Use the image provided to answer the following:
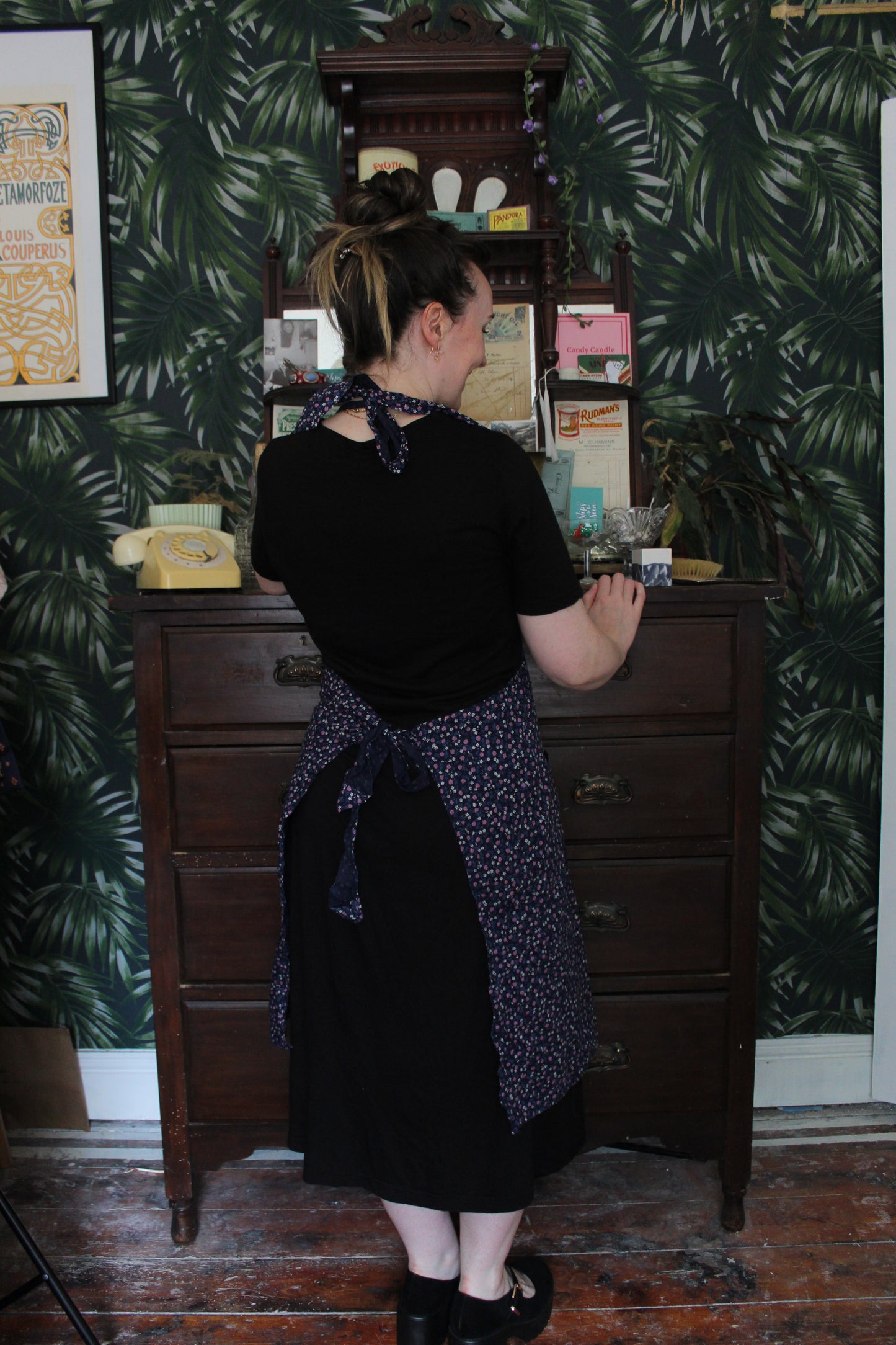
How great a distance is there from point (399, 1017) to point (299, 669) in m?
0.63

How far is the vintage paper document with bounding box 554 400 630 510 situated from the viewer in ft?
6.61

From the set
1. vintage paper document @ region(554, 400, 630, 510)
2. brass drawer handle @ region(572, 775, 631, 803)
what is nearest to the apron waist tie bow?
brass drawer handle @ region(572, 775, 631, 803)

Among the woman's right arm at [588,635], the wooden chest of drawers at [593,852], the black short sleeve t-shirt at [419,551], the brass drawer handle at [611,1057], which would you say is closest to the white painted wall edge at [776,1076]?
the wooden chest of drawers at [593,852]

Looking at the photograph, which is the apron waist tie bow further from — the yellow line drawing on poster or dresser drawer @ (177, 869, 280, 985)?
the yellow line drawing on poster

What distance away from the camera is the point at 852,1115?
2119 mm

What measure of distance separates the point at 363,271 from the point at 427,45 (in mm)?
1183

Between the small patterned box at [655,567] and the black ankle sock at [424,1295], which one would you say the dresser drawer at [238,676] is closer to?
the small patterned box at [655,567]

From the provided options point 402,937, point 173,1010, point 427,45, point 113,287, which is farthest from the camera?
point 113,287

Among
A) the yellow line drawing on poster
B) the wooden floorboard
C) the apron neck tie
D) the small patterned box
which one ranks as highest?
the yellow line drawing on poster

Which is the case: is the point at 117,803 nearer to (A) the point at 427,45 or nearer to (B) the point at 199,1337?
(B) the point at 199,1337

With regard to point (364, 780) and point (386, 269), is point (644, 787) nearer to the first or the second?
point (364, 780)

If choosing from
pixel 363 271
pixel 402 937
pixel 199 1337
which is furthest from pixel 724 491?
pixel 199 1337

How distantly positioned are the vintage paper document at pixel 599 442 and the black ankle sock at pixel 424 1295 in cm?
152

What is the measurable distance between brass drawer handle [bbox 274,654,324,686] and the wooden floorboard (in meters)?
1.09
